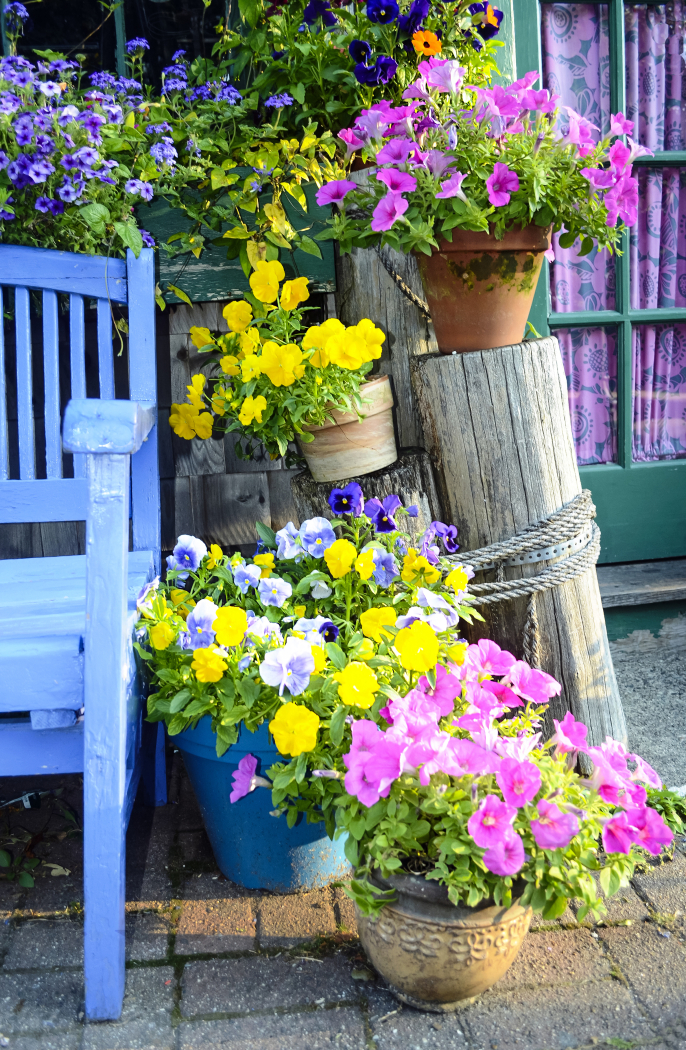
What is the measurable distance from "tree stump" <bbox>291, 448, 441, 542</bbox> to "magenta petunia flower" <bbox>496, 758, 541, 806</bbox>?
2.30 feet

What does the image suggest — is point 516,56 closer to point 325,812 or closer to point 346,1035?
point 325,812

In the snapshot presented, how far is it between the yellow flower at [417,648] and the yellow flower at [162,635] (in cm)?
41

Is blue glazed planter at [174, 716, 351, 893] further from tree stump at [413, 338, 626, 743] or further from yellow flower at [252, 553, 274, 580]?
tree stump at [413, 338, 626, 743]

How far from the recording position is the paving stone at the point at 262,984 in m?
1.30

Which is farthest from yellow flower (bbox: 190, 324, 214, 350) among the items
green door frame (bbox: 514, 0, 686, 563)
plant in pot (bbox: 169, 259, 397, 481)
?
green door frame (bbox: 514, 0, 686, 563)

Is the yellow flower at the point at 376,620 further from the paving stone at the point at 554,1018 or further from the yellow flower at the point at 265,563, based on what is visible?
the paving stone at the point at 554,1018

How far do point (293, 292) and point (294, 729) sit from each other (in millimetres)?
969

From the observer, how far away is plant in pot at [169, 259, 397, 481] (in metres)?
1.65

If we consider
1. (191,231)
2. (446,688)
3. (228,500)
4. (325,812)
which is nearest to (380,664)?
(446,688)

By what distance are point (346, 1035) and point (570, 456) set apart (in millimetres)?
1215

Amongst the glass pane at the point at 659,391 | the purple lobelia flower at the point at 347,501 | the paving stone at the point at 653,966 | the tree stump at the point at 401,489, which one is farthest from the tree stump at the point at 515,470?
the glass pane at the point at 659,391

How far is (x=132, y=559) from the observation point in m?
1.70

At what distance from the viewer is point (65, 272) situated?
1.79 m

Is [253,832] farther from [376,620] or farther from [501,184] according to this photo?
[501,184]
